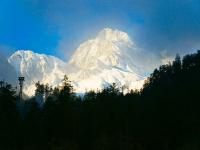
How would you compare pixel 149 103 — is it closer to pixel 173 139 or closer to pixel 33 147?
pixel 173 139

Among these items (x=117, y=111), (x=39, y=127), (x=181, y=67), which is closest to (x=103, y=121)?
(x=117, y=111)

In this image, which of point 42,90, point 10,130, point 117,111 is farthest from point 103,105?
point 42,90

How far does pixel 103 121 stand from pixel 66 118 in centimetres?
664

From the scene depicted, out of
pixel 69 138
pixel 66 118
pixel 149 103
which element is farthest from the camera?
pixel 149 103

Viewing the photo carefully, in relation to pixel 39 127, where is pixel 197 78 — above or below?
above

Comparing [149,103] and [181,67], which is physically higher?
[181,67]

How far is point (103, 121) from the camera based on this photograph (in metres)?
94.9

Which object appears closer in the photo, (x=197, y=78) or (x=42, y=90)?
(x=197, y=78)

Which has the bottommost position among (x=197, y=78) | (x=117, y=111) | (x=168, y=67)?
(x=117, y=111)

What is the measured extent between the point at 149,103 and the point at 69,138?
2779 centimetres

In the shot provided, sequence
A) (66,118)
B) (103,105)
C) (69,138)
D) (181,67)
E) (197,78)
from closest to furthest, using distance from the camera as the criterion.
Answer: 1. (69,138)
2. (66,118)
3. (103,105)
4. (197,78)
5. (181,67)

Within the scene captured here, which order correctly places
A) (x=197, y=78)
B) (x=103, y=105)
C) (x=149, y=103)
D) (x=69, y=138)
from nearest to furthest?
(x=69, y=138), (x=103, y=105), (x=149, y=103), (x=197, y=78)

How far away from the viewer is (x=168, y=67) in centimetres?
17688

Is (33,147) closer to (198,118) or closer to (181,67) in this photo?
(198,118)
